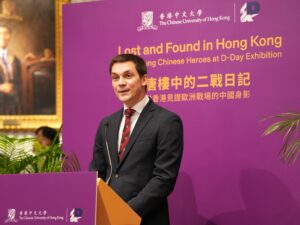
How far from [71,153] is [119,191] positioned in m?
1.38

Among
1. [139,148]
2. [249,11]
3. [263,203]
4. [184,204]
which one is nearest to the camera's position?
[139,148]

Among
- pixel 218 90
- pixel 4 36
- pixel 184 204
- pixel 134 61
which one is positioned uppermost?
pixel 4 36

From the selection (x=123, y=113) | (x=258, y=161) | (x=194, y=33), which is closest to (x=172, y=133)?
(x=123, y=113)

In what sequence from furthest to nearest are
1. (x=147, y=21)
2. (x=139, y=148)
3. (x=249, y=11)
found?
(x=147, y=21)
(x=249, y=11)
(x=139, y=148)

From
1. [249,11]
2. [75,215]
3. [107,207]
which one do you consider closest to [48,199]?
[75,215]

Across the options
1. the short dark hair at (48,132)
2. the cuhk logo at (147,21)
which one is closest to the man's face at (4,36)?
the short dark hair at (48,132)

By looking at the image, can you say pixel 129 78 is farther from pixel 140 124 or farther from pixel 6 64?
pixel 6 64

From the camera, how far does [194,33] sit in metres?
4.17

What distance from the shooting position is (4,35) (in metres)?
6.70

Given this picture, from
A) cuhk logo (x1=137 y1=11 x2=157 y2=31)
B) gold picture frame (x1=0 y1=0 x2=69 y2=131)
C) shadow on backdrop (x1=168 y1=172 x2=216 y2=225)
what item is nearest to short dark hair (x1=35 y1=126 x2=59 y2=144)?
gold picture frame (x1=0 y1=0 x2=69 y2=131)

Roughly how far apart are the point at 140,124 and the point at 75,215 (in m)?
1.16

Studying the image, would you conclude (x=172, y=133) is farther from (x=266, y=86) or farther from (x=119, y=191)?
(x=266, y=86)

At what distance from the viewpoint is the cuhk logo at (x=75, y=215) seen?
2.29 m

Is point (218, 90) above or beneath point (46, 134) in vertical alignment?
above
